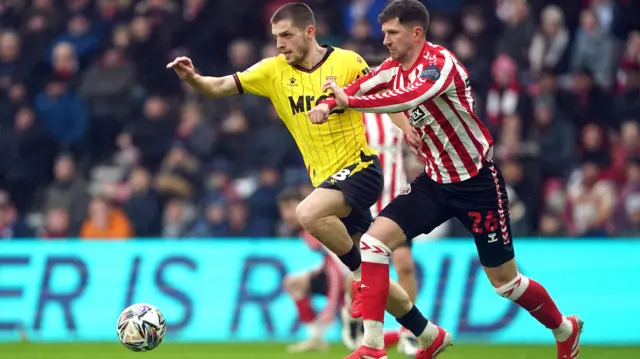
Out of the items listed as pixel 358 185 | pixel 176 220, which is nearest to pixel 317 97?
pixel 358 185

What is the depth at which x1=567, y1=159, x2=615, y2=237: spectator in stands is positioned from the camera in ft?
51.0

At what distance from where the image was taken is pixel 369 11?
18.9m

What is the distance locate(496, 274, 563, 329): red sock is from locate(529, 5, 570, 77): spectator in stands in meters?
8.78

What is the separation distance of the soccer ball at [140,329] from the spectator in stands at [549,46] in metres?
9.30

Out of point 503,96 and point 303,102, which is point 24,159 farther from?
point 303,102

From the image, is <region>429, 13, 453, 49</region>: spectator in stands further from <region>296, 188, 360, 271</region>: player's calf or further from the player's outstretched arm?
<region>296, 188, 360, 271</region>: player's calf

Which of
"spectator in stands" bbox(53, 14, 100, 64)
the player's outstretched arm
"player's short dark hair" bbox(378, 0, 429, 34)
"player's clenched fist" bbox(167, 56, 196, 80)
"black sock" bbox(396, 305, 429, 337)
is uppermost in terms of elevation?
"spectator in stands" bbox(53, 14, 100, 64)

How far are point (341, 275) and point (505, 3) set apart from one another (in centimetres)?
686

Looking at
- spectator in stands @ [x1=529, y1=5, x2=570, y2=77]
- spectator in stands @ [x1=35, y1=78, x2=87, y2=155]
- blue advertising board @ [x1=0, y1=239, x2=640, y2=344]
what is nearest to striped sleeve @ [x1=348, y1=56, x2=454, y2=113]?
blue advertising board @ [x1=0, y1=239, x2=640, y2=344]

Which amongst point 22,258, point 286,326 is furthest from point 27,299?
point 286,326

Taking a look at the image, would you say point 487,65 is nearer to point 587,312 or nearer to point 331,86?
point 587,312

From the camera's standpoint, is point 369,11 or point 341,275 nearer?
point 341,275

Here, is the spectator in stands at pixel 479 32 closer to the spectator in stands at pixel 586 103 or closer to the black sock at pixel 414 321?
the spectator in stands at pixel 586 103

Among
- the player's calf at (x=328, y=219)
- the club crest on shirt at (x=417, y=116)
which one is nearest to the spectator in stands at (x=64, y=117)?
the player's calf at (x=328, y=219)
